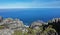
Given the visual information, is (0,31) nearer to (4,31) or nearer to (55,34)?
(4,31)

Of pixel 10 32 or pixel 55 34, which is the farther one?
pixel 55 34

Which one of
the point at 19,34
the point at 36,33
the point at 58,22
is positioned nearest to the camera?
the point at 19,34

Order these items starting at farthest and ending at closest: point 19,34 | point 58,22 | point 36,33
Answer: point 58,22 → point 36,33 → point 19,34

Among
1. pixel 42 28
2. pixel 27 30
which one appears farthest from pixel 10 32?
pixel 42 28

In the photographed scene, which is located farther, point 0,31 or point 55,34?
point 55,34

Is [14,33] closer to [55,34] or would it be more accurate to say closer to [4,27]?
[4,27]

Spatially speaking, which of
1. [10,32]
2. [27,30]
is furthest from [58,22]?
[10,32]

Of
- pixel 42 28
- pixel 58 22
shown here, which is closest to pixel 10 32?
pixel 42 28
